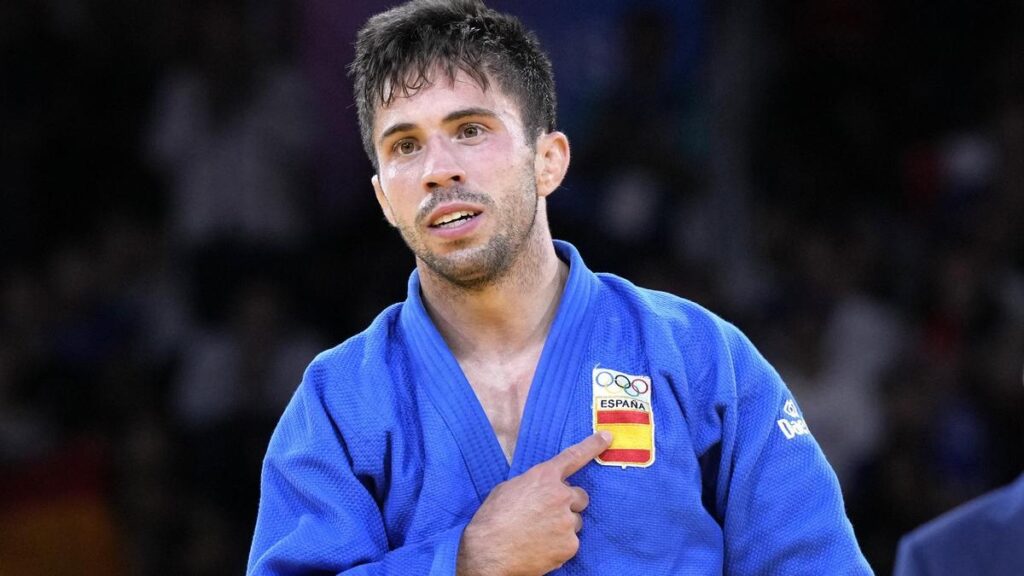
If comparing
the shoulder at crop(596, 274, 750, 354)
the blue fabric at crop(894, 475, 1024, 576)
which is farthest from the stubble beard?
the blue fabric at crop(894, 475, 1024, 576)

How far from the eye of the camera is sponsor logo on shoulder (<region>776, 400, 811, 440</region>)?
2854 millimetres

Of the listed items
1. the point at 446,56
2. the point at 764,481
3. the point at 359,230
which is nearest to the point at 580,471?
the point at 764,481

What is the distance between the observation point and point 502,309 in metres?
2.92

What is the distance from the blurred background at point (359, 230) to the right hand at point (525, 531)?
3698 millimetres

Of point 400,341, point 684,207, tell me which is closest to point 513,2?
point 684,207

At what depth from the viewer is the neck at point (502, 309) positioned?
115 inches

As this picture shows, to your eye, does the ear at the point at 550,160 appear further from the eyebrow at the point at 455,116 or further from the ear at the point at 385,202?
the ear at the point at 385,202

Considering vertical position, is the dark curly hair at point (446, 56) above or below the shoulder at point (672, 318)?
above

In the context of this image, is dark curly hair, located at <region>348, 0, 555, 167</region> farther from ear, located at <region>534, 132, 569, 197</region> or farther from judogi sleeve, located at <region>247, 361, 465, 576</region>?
judogi sleeve, located at <region>247, 361, 465, 576</region>

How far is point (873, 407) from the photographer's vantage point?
6.46m

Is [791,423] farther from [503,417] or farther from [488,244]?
[488,244]

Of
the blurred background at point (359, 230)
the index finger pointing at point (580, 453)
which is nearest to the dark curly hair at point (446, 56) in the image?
the index finger pointing at point (580, 453)

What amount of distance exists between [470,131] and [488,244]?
0.71ft

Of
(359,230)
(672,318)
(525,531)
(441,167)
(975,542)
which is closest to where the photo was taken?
(525,531)
